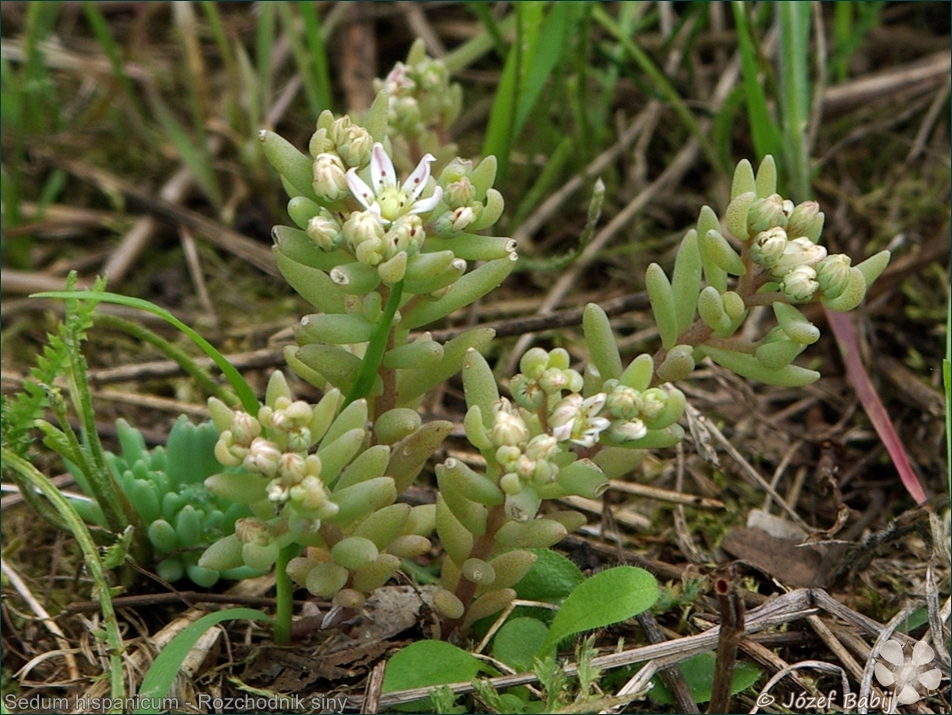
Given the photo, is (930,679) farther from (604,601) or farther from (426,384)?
(426,384)

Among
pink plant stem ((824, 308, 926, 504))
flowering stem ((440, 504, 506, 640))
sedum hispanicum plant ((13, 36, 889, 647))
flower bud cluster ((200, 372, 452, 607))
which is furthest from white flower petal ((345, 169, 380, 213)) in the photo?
pink plant stem ((824, 308, 926, 504))

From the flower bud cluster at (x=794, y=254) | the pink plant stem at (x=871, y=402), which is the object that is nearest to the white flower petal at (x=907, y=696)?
the pink plant stem at (x=871, y=402)

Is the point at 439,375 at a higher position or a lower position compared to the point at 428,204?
lower

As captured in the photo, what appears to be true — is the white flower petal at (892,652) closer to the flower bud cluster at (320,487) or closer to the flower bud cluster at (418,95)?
the flower bud cluster at (320,487)

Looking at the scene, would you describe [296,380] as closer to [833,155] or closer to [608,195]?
[608,195]

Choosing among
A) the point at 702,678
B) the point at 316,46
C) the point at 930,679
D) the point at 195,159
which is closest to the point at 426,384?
the point at 702,678

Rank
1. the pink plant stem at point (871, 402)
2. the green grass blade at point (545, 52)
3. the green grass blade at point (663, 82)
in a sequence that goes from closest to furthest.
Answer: the pink plant stem at point (871, 402) < the green grass blade at point (545, 52) < the green grass blade at point (663, 82)

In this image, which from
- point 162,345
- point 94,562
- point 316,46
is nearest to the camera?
point 94,562
